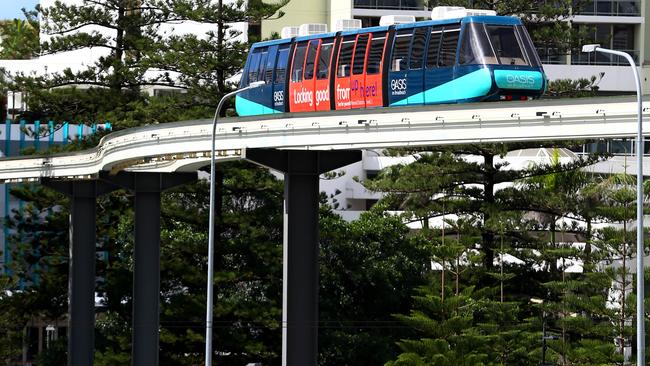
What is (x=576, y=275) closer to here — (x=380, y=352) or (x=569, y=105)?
(x=380, y=352)

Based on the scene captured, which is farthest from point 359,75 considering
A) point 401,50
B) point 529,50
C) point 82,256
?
point 82,256

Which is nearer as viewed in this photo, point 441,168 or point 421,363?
point 421,363

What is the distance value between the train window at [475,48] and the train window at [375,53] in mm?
2830

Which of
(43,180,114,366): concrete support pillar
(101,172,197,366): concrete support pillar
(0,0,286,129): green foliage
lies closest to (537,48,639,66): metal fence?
(0,0,286,129): green foliage

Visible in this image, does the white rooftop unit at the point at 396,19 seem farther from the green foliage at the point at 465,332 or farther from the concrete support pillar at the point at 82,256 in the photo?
the concrete support pillar at the point at 82,256

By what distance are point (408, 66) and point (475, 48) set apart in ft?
7.16

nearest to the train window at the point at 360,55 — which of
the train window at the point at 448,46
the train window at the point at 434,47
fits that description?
the train window at the point at 434,47

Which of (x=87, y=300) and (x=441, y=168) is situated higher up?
(x=441, y=168)

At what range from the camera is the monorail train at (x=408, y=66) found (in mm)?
41344

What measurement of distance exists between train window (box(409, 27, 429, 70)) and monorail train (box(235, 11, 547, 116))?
26 mm

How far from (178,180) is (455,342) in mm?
11335

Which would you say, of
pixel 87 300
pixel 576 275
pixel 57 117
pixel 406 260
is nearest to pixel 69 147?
pixel 57 117

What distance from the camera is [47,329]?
74750 millimetres

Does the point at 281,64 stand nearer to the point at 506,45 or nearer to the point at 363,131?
the point at 363,131
